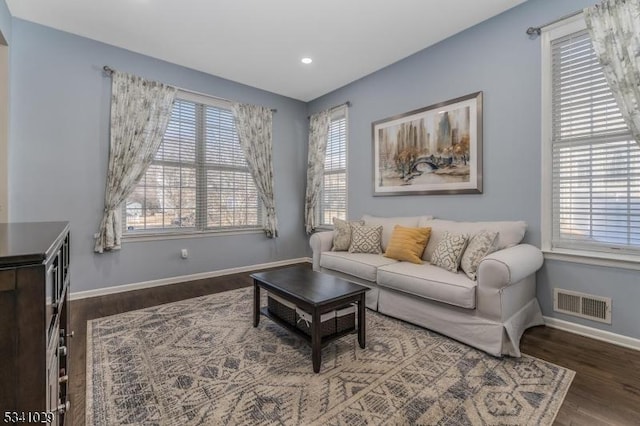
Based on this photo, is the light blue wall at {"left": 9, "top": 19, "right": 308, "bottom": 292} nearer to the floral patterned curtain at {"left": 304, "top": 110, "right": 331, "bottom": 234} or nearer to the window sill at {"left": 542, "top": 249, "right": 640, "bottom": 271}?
the floral patterned curtain at {"left": 304, "top": 110, "right": 331, "bottom": 234}

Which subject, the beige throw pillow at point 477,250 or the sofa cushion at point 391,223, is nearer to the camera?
the beige throw pillow at point 477,250

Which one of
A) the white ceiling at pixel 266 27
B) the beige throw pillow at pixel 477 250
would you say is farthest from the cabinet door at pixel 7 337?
the white ceiling at pixel 266 27

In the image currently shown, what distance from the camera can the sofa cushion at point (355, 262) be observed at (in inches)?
114

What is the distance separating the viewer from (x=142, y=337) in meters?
2.38

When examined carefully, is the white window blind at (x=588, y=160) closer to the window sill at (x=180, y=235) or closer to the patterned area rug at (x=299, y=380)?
the patterned area rug at (x=299, y=380)

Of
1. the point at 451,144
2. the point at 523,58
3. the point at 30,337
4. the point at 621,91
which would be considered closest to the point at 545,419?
the point at 30,337

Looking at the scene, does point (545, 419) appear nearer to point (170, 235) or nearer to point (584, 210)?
point (584, 210)

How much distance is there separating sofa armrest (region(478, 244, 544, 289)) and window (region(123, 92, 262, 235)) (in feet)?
11.2

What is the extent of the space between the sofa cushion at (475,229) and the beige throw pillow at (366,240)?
0.50 m

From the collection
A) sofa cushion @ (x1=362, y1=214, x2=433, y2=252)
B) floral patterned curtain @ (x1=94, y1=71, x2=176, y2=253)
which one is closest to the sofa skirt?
sofa cushion @ (x1=362, y1=214, x2=433, y2=252)

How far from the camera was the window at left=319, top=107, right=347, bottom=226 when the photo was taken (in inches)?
184

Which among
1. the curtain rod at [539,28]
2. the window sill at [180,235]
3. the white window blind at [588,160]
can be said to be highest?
the curtain rod at [539,28]

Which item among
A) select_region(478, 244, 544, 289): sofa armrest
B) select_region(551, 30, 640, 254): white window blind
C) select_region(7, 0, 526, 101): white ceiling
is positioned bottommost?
select_region(478, 244, 544, 289): sofa armrest

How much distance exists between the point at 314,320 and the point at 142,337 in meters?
1.47
